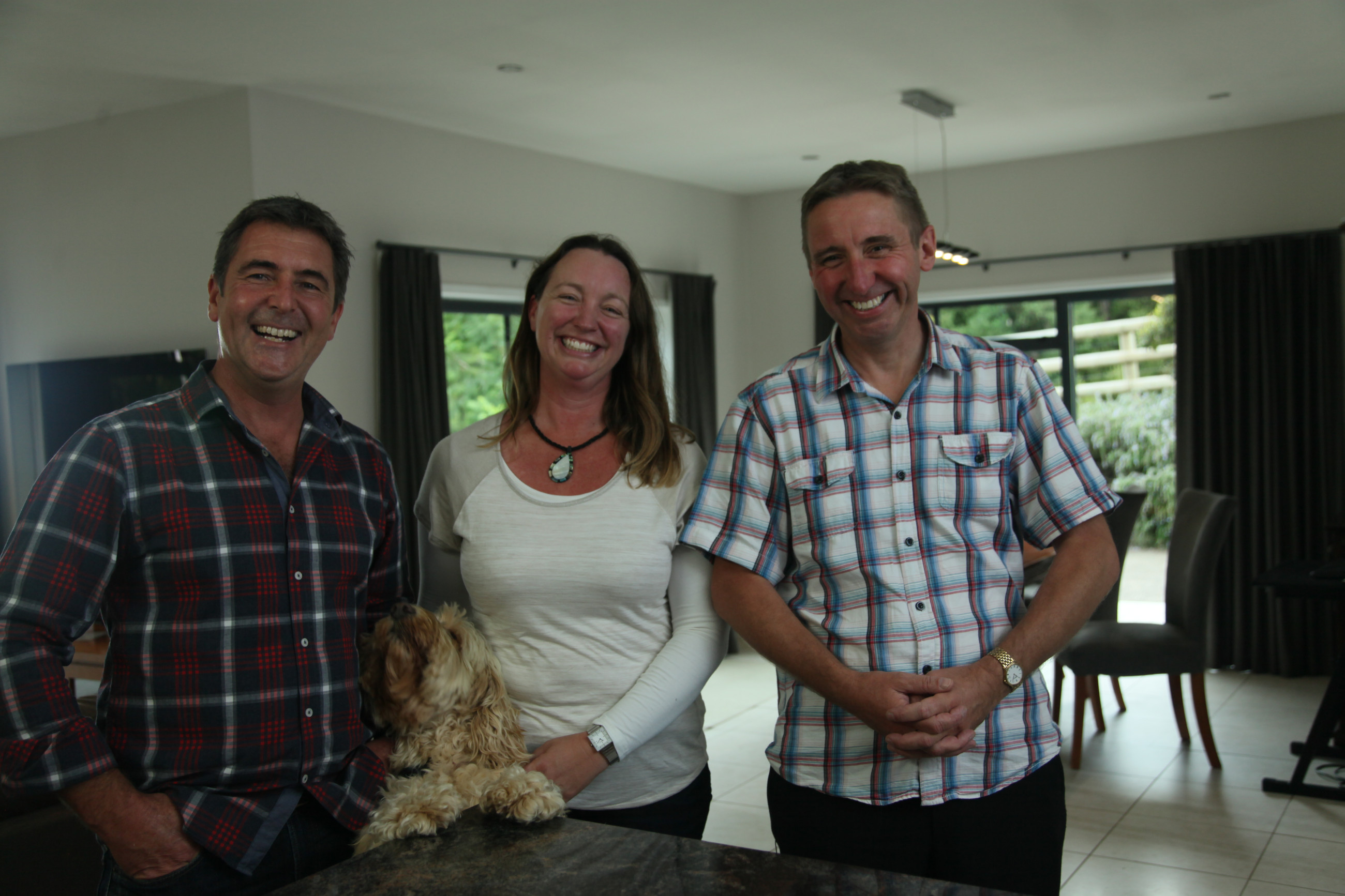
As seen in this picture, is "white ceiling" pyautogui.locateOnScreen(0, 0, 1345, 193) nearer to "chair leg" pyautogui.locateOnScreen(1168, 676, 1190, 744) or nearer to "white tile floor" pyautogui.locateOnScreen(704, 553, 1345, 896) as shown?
"chair leg" pyautogui.locateOnScreen(1168, 676, 1190, 744)

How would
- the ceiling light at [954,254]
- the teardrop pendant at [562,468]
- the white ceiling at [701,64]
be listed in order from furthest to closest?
the ceiling light at [954,254], the white ceiling at [701,64], the teardrop pendant at [562,468]

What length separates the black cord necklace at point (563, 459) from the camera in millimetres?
1700

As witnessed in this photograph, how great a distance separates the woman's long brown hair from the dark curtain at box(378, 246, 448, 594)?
3309 millimetres

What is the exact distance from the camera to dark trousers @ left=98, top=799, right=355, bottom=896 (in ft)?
4.38

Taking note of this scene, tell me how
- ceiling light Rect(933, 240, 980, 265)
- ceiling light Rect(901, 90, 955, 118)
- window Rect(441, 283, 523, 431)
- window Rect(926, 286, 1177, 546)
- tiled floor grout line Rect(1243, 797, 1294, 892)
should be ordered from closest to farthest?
1. tiled floor grout line Rect(1243, 797, 1294, 892)
2. ceiling light Rect(901, 90, 955, 118)
3. ceiling light Rect(933, 240, 980, 265)
4. window Rect(441, 283, 523, 431)
5. window Rect(926, 286, 1177, 546)

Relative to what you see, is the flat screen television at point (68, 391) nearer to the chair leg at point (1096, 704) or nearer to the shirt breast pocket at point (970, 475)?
the shirt breast pocket at point (970, 475)

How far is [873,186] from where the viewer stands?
5.26 feet

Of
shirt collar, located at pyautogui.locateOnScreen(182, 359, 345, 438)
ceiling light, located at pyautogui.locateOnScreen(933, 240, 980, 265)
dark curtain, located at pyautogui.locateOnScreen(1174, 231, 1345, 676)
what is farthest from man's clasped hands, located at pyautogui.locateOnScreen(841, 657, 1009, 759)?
dark curtain, located at pyautogui.locateOnScreen(1174, 231, 1345, 676)

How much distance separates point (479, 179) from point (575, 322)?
14.1ft

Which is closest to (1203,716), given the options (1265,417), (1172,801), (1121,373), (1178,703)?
(1178,703)

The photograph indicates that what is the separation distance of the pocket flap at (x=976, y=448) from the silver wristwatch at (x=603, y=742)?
0.65m

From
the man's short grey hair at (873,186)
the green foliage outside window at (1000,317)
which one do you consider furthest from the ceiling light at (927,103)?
the man's short grey hair at (873,186)

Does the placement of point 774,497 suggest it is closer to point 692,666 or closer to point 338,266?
point 692,666

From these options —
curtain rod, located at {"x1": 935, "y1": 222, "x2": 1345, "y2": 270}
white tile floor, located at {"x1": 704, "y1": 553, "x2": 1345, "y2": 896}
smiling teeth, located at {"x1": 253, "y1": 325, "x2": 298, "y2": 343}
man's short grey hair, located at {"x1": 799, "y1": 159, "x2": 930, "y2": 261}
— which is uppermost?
curtain rod, located at {"x1": 935, "y1": 222, "x2": 1345, "y2": 270}
